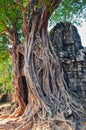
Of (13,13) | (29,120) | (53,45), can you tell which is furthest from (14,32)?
(29,120)

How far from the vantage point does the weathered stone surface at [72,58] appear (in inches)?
274

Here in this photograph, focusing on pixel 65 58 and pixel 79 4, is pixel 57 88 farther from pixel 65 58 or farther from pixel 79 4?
pixel 79 4

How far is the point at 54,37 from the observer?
7789 millimetres

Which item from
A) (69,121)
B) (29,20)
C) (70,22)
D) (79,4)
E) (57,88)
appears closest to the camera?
(69,121)

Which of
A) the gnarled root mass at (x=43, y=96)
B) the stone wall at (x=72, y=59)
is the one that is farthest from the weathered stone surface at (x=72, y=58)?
the gnarled root mass at (x=43, y=96)

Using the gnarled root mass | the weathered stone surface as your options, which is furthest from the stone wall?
the gnarled root mass

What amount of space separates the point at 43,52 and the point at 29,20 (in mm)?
1070

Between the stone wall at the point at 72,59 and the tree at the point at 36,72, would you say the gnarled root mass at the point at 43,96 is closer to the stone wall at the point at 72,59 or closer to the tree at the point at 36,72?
the tree at the point at 36,72

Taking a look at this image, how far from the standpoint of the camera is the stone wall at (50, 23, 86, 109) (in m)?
6.95

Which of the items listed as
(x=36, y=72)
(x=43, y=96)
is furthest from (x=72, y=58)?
(x=43, y=96)

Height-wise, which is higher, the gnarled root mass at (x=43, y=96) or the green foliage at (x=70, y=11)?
the green foliage at (x=70, y=11)

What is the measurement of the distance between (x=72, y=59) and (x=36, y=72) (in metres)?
1.20

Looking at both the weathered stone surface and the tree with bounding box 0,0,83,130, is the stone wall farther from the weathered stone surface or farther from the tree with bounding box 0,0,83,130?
the tree with bounding box 0,0,83,130

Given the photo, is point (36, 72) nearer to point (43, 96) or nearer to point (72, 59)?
point (43, 96)
